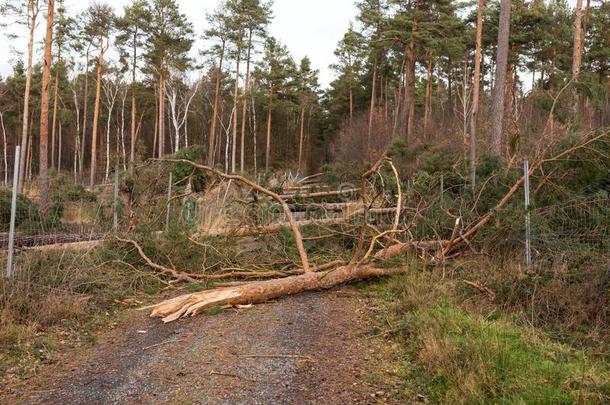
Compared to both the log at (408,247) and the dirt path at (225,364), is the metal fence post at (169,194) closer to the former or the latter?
the dirt path at (225,364)

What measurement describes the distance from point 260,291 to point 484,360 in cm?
352

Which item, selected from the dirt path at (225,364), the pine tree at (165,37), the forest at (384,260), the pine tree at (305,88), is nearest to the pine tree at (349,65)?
the pine tree at (305,88)

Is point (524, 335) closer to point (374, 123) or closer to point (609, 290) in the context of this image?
point (609, 290)

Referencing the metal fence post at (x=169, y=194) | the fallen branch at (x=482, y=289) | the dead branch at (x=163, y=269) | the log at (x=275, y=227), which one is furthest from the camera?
the log at (x=275, y=227)

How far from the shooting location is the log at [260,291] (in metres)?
6.26

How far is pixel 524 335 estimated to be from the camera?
16.2 ft

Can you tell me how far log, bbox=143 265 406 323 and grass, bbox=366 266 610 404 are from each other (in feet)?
5.54

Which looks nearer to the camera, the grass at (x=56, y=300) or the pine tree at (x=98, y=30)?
the grass at (x=56, y=300)

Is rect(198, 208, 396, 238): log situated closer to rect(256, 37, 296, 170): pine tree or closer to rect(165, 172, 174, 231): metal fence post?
rect(165, 172, 174, 231): metal fence post

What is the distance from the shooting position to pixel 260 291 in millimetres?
6914

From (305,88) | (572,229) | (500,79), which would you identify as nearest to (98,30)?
(305,88)

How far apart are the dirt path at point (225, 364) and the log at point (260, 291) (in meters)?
0.21

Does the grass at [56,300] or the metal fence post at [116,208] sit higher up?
the metal fence post at [116,208]

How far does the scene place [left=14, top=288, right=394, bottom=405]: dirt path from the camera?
3877mm
